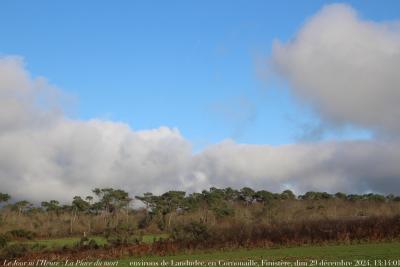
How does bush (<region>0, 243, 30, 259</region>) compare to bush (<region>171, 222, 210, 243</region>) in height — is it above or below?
below

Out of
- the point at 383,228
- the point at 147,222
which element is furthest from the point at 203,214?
the point at 383,228

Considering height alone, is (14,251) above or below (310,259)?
below

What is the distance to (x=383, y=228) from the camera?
6019 cm

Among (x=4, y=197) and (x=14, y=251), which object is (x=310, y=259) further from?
(x=4, y=197)

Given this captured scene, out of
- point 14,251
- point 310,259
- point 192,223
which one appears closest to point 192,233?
point 192,223

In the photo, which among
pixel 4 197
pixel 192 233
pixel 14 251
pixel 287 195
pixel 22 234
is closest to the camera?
pixel 14 251

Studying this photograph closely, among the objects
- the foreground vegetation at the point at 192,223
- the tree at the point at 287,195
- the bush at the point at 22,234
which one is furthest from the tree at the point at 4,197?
the tree at the point at 287,195

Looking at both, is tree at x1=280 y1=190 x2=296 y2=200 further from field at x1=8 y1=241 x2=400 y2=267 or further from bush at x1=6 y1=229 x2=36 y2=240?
field at x1=8 y1=241 x2=400 y2=267

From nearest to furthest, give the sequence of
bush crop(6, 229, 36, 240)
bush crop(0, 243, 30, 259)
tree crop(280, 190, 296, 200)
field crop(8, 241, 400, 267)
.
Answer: field crop(8, 241, 400, 267) → bush crop(0, 243, 30, 259) → bush crop(6, 229, 36, 240) → tree crop(280, 190, 296, 200)

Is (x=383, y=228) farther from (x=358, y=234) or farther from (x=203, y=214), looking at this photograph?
(x=203, y=214)

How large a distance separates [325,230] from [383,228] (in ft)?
22.0

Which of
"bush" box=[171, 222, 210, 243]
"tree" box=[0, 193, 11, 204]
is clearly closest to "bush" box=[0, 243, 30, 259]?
"bush" box=[171, 222, 210, 243]

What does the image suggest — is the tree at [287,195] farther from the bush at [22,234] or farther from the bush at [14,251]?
the bush at [14,251]

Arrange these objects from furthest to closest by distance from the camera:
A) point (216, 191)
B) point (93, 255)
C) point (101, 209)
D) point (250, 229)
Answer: point (216, 191), point (101, 209), point (250, 229), point (93, 255)
